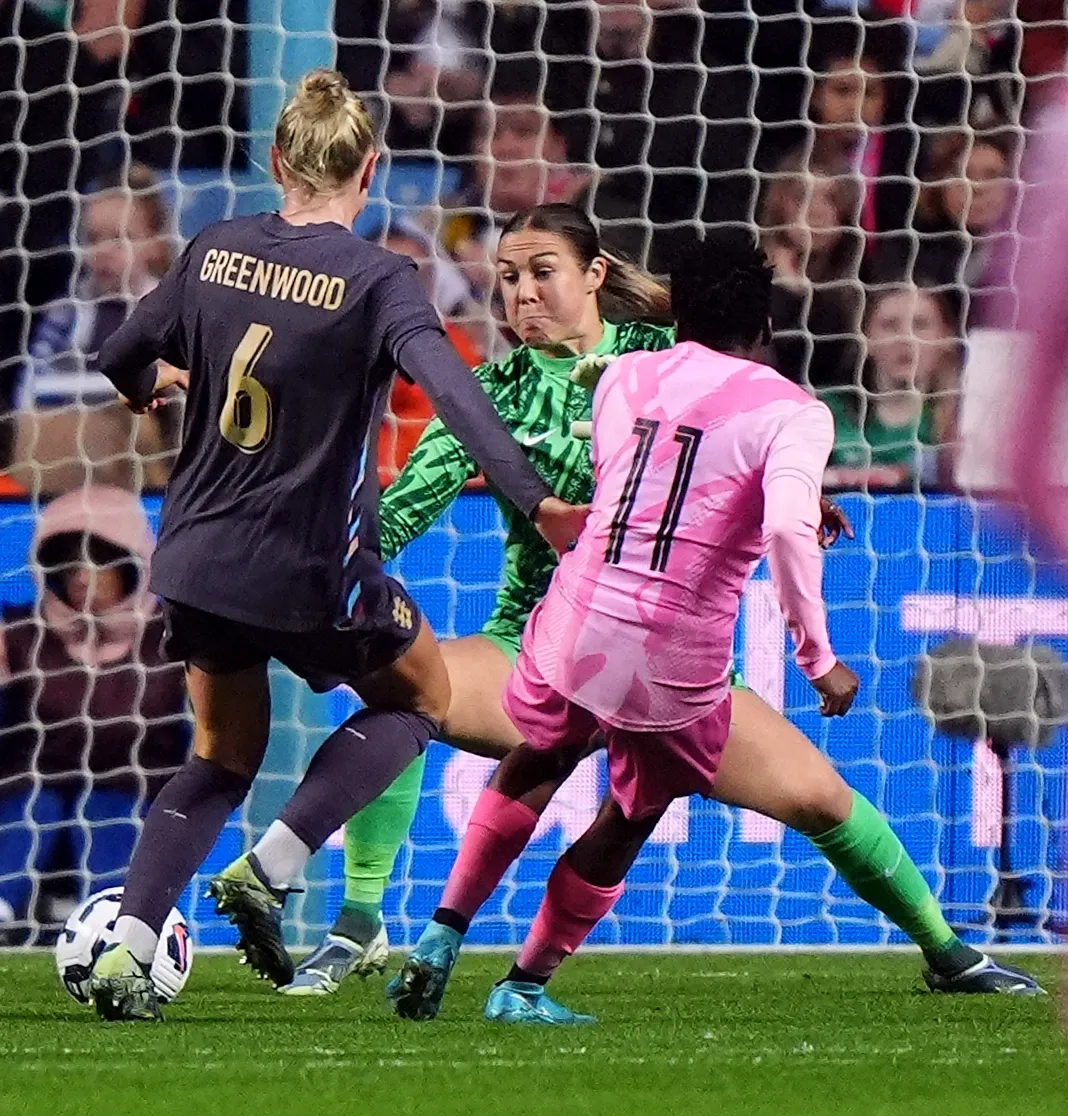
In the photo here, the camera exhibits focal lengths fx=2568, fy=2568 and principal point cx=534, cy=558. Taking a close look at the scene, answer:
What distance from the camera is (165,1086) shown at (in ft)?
11.5

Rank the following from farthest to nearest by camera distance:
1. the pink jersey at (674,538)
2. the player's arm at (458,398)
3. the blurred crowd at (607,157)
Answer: the blurred crowd at (607,157)
the pink jersey at (674,538)
the player's arm at (458,398)

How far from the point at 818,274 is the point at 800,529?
3.41 m

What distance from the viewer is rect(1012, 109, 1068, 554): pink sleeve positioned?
5.92ft

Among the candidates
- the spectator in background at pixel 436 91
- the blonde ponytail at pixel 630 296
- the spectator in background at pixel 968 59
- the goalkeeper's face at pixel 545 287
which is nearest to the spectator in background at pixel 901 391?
the spectator in background at pixel 968 59

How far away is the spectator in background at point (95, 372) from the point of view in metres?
6.78

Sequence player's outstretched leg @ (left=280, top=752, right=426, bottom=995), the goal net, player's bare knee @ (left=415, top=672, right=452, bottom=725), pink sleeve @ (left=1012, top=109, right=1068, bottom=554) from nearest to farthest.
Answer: pink sleeve @ (left=1012, top=109, right=1068, bottom=554), player's bare knee @ (left=415, top=672, right=452, bottom=725), player's outstretched leg @ (left=280, top=752, right=426, bottom=995), the goal net

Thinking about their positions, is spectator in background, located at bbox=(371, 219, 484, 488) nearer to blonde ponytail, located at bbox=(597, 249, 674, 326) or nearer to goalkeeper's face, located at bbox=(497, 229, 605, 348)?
blonde ponytail, located at bbox=(597, 249, 674, 326)

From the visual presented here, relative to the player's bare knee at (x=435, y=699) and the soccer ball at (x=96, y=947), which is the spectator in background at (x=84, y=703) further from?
the player's bare knee at (x=435, y=699)

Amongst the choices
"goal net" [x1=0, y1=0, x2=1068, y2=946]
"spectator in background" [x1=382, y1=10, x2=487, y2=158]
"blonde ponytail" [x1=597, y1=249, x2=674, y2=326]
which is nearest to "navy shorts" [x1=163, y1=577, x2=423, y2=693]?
"blonde ponytail" [x1=597, y1=249, x2=674, y2=326]

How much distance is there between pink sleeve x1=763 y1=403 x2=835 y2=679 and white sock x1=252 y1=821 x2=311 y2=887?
0.94 meters

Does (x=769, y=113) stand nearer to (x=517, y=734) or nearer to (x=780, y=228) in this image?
(x=780, y=228)

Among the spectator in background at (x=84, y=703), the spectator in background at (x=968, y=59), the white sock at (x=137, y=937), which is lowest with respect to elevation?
the spectator in background at (x=84, y=703)

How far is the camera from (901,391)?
706 cm

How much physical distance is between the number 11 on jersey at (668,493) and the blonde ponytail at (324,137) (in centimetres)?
67
